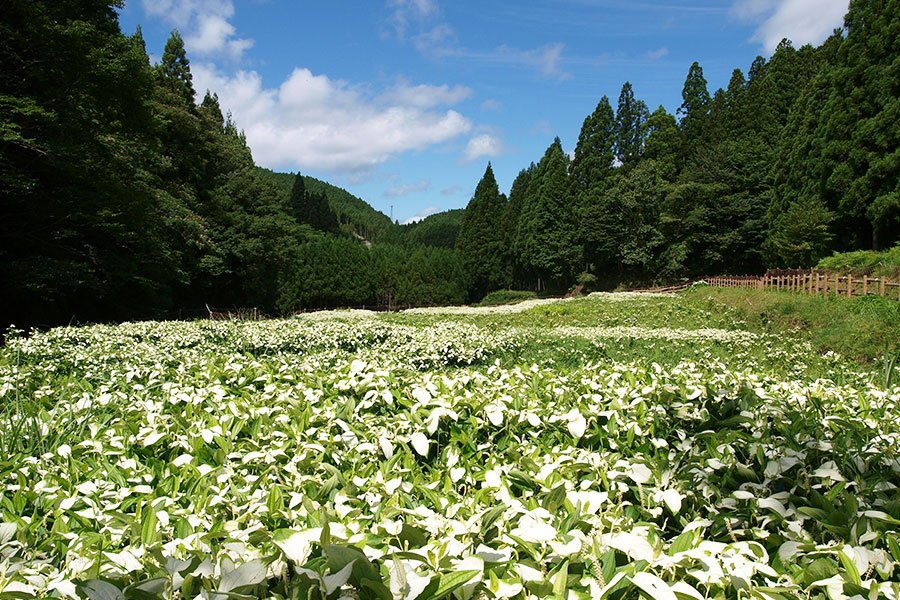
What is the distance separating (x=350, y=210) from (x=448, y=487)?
15337cm

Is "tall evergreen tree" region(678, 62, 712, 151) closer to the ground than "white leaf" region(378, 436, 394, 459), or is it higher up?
higher up

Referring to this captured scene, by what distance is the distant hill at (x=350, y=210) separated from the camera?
125525 mm

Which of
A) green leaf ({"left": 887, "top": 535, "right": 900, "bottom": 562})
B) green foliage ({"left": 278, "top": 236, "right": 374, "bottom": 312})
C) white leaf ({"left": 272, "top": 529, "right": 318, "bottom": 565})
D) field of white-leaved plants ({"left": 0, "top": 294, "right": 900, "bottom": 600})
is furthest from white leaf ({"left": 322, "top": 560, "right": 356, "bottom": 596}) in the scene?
green foliage ({"left": 278, "top": 236, "right": 374, "bottom": 312})

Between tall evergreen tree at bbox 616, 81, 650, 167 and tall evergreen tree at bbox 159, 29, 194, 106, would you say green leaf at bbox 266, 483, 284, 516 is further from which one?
tall evergreen tree at bbox 616, 81, 650, 167

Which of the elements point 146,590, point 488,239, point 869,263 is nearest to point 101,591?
point 146,590

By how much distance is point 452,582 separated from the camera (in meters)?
1.00

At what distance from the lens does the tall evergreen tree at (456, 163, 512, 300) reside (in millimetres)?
50312

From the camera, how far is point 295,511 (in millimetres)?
1446

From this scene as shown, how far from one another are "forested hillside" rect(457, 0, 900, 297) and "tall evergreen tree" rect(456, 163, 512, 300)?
0.13 meters

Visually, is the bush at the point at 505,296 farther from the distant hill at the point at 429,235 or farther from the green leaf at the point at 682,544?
the distant hill at the point at 429,235

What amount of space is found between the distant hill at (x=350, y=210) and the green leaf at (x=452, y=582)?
376 ft

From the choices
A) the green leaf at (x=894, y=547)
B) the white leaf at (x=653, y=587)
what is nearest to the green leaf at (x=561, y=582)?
the white leaf at (x=653, y=587)

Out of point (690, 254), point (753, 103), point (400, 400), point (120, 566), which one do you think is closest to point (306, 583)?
point (120, 566)

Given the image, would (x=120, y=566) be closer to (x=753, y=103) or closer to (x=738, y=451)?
(x=738, y=451)
